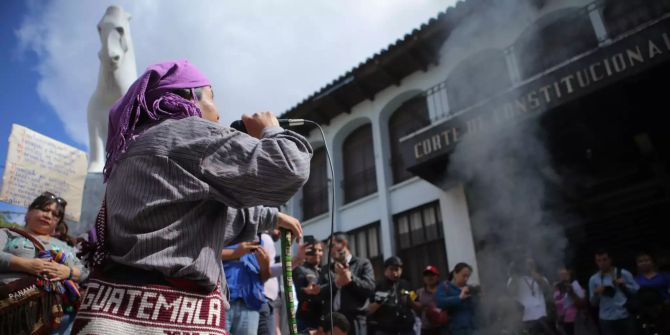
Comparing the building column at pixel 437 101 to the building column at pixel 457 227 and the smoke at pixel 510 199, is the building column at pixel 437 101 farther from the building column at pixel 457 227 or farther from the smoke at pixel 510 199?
the building column at pixel 457 227

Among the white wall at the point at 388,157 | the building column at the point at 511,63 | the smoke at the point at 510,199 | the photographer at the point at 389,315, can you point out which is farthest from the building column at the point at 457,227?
the photographer at the point at 389,315

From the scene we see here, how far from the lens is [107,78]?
5121mm

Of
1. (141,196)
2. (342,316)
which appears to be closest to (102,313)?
(141,196)

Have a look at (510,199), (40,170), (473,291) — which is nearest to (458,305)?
(473,291)

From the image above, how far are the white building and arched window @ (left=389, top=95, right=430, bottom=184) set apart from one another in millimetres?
32

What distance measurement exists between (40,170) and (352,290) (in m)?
3.25

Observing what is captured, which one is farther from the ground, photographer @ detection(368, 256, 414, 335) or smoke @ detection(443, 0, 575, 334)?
smoke @ detection(443, 0, 575, 334)

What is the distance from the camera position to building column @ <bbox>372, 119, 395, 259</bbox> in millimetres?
10484

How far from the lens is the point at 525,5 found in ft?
31.0

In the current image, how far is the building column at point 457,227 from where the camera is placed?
28.9ft

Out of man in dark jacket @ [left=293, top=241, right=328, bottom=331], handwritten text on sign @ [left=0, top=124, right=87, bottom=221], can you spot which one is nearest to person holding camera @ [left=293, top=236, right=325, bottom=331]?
man in dark jacket @ [left=293, top=241, right=328, bottom=331]

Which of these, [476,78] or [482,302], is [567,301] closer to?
[482,302]

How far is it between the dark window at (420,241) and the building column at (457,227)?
0.32 meters

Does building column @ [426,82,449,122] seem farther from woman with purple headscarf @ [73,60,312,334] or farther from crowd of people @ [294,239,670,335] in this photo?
woman with purple headscarf @ [73,60,312,334]
